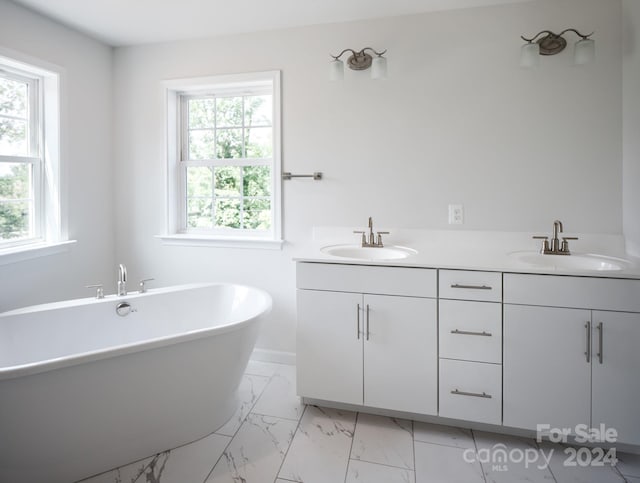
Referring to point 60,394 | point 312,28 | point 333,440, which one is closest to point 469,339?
point 333,440

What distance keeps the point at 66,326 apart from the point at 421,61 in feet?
8.66

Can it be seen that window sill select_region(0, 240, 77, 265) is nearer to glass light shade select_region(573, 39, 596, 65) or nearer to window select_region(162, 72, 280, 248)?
window select_region(162, 72, 280, 248)

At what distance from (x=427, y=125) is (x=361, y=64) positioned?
22.6 inches

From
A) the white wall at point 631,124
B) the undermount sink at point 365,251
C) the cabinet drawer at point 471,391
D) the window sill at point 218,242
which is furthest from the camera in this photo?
the window sill at point 218,242

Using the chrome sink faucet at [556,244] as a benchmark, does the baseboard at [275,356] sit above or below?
below

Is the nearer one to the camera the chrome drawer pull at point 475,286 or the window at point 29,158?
the chrome drawer pull at point 475,286

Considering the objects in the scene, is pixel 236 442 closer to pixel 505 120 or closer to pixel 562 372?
pixel 562 372

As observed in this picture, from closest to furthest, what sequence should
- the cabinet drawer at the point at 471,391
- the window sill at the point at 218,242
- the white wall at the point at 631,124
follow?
the cabinet drawer at the point at 471,391 < the white wall at the point at 631,124 < the window sill at the point at 218,242

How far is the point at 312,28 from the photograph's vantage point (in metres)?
2.54

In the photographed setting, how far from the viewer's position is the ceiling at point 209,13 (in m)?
2.25

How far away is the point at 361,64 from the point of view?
241 cm

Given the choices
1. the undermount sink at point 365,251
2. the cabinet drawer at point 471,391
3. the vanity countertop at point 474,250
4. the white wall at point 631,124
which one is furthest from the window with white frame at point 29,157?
the white wall at point 631,124

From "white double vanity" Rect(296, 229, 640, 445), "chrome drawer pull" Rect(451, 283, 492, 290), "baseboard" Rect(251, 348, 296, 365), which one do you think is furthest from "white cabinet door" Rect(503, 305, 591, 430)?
"baseboard" Rect(251, 348, 296, 365)

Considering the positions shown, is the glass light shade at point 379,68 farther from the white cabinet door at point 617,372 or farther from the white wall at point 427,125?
the white cabinet door at point 617,372
